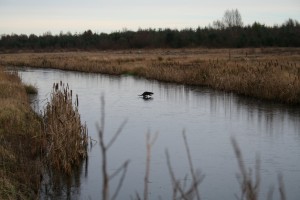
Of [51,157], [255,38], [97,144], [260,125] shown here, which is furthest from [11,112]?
[255,38]

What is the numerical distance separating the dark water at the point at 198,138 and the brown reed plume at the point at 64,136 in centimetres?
30

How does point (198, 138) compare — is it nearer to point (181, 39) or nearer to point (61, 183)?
point (61, 183)

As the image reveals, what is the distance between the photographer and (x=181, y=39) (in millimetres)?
59562

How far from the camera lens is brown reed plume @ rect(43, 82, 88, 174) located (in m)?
7.47

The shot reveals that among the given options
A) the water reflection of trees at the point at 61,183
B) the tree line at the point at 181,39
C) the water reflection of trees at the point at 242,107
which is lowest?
the water reflection of trees at the point at 61,183

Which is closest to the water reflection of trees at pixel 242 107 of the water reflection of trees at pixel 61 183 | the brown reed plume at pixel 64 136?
the brown reed plume at pixel 64 136

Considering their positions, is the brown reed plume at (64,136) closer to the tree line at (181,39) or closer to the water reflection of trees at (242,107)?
the water reflection of trees at (242,107)

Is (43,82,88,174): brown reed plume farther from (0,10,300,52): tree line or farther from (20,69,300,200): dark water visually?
(0,10,300,52): tree line

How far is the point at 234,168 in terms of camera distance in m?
7.54

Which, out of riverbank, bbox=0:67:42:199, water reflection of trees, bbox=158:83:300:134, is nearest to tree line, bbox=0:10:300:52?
water reflection of trees, bbox=158:83:300:134

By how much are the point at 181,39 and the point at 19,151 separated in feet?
175

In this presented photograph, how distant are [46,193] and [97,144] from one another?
10.0ft

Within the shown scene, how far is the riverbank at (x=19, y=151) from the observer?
6.04 meters

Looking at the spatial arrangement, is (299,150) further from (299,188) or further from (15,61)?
(15,61)
